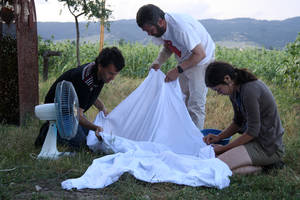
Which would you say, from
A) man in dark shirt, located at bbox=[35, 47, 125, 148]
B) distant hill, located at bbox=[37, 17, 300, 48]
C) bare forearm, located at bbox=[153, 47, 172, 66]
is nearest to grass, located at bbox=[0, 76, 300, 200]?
man in dark shirt, located at bbox=[35, 47, 125, 148]

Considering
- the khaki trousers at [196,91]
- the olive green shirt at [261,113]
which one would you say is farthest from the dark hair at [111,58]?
the olive green shirt at [261,113]

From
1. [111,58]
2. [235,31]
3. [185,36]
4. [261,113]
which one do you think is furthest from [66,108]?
[235,31]

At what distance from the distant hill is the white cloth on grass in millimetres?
49434

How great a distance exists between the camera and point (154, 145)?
385 centimetres

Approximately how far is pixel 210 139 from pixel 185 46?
1.03m

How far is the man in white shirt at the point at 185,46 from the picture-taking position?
3.63 meters

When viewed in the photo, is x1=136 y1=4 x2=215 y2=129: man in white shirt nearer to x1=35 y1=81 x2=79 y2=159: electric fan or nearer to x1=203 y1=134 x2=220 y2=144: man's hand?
x1=203 y1=134 x2=220 y2=144: man's hand

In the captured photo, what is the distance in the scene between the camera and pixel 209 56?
13.7ft

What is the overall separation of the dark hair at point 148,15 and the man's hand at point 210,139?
1.30 metres

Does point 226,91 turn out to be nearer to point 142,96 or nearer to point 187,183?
point 187,183

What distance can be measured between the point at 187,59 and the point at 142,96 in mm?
696

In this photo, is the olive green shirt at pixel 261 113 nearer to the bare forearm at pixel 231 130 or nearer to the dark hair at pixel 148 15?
the bare forearm at pixel 231 130

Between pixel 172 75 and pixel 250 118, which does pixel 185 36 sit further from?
pixel 250 118

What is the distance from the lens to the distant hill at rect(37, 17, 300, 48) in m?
56.2
